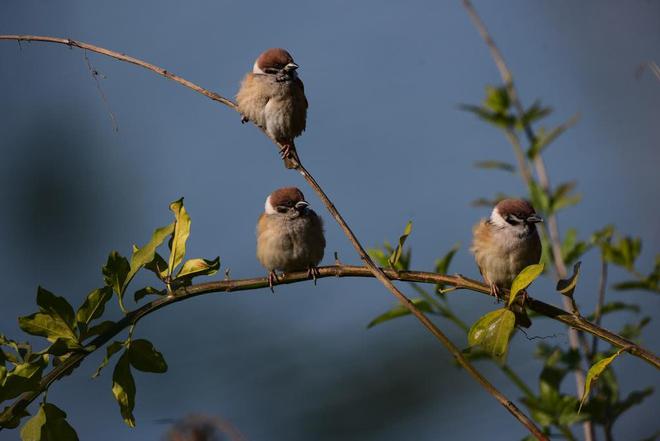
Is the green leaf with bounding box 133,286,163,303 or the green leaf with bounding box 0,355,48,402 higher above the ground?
the green leaf with bounding box 133,286,163,303

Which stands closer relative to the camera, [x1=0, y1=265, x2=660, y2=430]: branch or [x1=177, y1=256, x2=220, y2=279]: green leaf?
[x1=0, y1=265, x2=660, y2=430]: branch

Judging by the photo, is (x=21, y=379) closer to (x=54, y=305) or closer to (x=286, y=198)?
(x=54, y=305)

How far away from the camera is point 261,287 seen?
162 centimetres

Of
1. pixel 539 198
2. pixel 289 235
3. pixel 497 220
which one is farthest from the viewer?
pixel 289 235

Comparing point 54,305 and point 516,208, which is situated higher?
point 54,305

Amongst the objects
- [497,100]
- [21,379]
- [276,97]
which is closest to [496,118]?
[497,100]

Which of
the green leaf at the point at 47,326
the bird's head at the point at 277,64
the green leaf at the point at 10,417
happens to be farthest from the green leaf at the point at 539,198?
the green leaf at the point at 10,417

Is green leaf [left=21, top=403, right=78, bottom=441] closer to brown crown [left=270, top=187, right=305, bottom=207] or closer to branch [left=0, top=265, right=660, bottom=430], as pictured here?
branch [left=0, top=265, right=660, bottom=430]

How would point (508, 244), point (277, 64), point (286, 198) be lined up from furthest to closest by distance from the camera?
point (277, 64), point (286, 198), point (508, 244)

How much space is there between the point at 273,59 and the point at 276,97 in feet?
0.70

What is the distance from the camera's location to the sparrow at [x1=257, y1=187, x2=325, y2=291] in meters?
3.78

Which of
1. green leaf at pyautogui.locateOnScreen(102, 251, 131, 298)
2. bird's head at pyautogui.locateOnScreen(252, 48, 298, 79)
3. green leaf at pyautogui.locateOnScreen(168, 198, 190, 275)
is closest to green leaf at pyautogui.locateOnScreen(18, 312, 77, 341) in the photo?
green leaf at pyautogui.locateOnScreen(102, 251, 131, 298)

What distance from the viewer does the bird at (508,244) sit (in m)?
3.32

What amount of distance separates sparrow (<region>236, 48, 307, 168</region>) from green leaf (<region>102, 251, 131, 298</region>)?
236 cm
